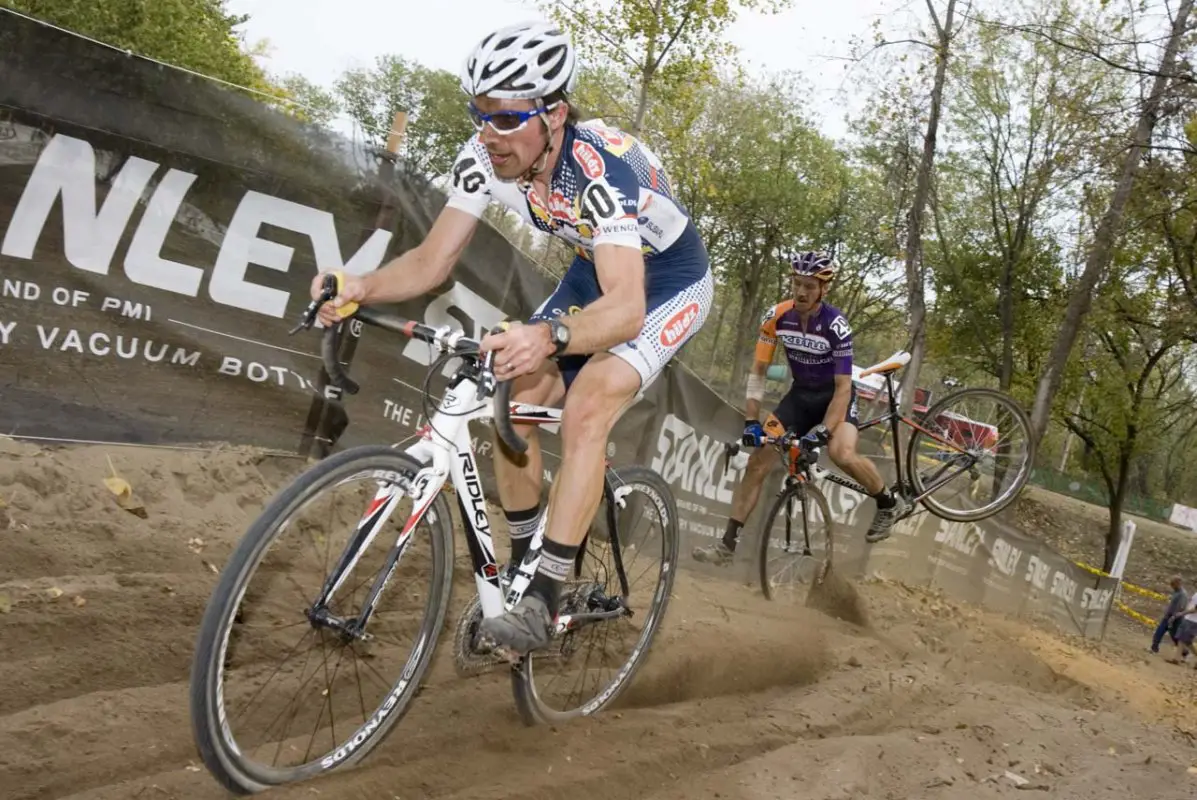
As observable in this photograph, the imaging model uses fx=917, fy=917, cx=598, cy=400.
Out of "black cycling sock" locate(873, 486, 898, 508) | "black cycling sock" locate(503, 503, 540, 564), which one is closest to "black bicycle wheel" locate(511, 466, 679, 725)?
"black cycling sock" locate(503, 503, 540, 564)

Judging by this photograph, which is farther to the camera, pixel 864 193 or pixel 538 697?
pixel 864 193

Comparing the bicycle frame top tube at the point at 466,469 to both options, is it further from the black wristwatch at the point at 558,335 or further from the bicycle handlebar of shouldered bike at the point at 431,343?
the black wristwatch at the point at 558,335

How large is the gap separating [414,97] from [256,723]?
63.1 meters

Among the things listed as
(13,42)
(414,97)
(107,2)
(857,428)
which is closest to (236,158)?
(13,42)

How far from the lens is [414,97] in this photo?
6153cm

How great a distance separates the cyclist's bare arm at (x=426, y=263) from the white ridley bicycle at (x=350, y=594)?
375 mm

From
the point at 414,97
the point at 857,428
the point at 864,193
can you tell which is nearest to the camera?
the point at 857,428

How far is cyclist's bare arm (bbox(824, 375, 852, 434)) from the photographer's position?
8078 millimetres

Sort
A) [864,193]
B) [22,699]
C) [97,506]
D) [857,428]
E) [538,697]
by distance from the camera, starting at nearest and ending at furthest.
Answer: [22,699] < [538,697] < [97,506] < [857,428] < [864,193]

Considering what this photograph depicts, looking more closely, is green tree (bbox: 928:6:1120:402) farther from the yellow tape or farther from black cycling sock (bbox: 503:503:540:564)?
black cycling sock (bbox: 503:503:540:564)

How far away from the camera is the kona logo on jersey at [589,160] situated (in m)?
3.45

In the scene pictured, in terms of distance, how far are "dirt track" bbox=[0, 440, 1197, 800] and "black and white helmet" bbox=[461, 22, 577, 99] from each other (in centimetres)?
245

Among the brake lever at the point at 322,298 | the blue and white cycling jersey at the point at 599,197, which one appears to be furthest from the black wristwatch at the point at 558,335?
the brake lever at the point at 322,298

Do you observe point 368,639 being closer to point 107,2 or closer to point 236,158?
point 236,158
